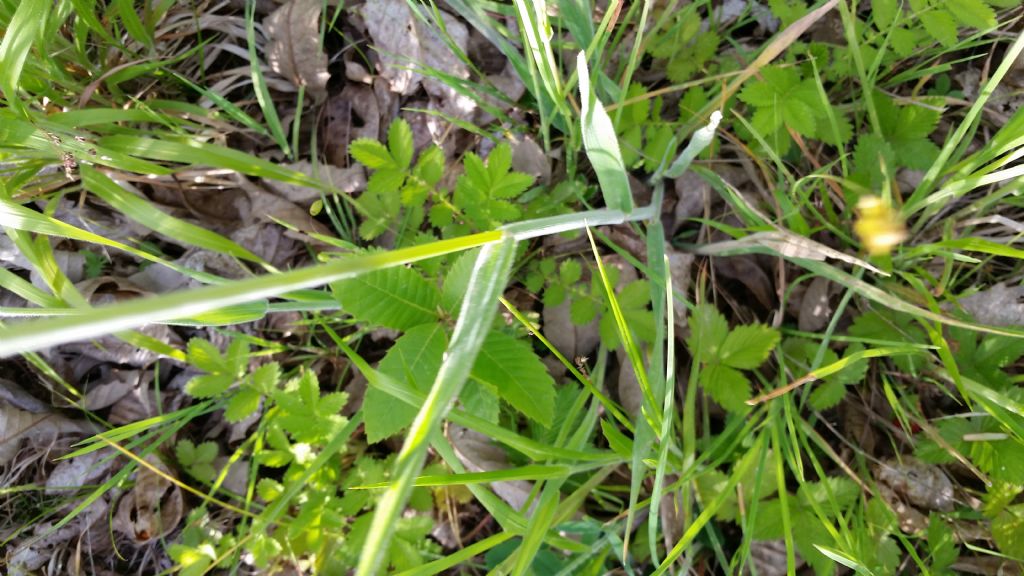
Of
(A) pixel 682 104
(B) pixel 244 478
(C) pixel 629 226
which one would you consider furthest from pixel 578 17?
(B) pixel 244 478

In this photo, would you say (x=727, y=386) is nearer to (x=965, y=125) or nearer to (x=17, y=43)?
(x=965, y=125)

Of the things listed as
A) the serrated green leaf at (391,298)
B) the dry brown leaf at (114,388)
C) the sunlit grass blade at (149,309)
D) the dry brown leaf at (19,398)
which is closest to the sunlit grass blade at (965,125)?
the serrated green leaf at (391,298)

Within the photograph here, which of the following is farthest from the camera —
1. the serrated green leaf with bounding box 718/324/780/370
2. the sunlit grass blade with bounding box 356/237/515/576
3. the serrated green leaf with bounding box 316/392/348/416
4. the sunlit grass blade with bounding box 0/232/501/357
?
the serrated green leaf with bounding box 316/392/348/416

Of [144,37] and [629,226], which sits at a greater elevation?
[144,37]

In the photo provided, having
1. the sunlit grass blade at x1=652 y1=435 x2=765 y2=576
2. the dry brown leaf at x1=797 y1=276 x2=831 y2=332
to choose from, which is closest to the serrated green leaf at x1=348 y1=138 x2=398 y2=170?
the sunlit grass blade at x1=652 y1=435 x2=765 y2=576

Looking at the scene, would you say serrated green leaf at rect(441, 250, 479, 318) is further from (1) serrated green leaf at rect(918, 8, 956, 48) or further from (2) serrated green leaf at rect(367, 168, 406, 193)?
(1) serrated green leaf at rect(918, 8, 956, 48)

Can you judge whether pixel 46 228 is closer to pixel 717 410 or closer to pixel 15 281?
pixel 15 281

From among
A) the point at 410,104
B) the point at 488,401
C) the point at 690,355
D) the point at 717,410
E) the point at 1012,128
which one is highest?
the point at 1012,128

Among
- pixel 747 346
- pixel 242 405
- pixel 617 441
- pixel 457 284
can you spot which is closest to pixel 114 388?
pixel 242 405
